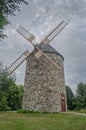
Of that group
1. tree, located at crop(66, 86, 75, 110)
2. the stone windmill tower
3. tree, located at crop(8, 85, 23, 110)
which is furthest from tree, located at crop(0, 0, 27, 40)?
tree, located at crop(66, 86, 75, 110)

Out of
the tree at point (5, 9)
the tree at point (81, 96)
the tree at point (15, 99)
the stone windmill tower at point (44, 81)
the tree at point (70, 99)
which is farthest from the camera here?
the tree at point (70, 99)

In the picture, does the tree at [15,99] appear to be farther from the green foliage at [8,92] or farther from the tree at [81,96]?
the tree at [81,96]

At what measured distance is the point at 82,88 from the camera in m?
74.2

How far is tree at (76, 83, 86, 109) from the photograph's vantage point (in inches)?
2685

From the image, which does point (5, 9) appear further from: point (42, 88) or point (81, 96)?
point (81, 96)

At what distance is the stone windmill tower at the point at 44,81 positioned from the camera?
40.8 metres

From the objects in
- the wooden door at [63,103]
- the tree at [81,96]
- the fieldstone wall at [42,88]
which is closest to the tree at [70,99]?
the tree at [81,96]

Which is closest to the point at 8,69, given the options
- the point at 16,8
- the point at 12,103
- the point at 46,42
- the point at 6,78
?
the point at 6,78

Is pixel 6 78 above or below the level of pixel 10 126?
above

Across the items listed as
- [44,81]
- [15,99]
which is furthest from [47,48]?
[15,99]

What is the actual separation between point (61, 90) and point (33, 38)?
7.40 meters

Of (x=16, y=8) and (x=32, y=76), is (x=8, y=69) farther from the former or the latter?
(x=16, y=8)

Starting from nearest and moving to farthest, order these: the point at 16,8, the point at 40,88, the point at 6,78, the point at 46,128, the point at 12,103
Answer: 1. the point at 16,8
2. the point at 46,128
3. the point at 40,88
4. the point at 6,78
5. the point at 12,103

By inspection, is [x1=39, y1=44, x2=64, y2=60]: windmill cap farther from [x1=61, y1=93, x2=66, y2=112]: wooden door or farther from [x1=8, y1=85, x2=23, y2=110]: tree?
[x1=8, y1=85, x2=23, y2=110]: tree
